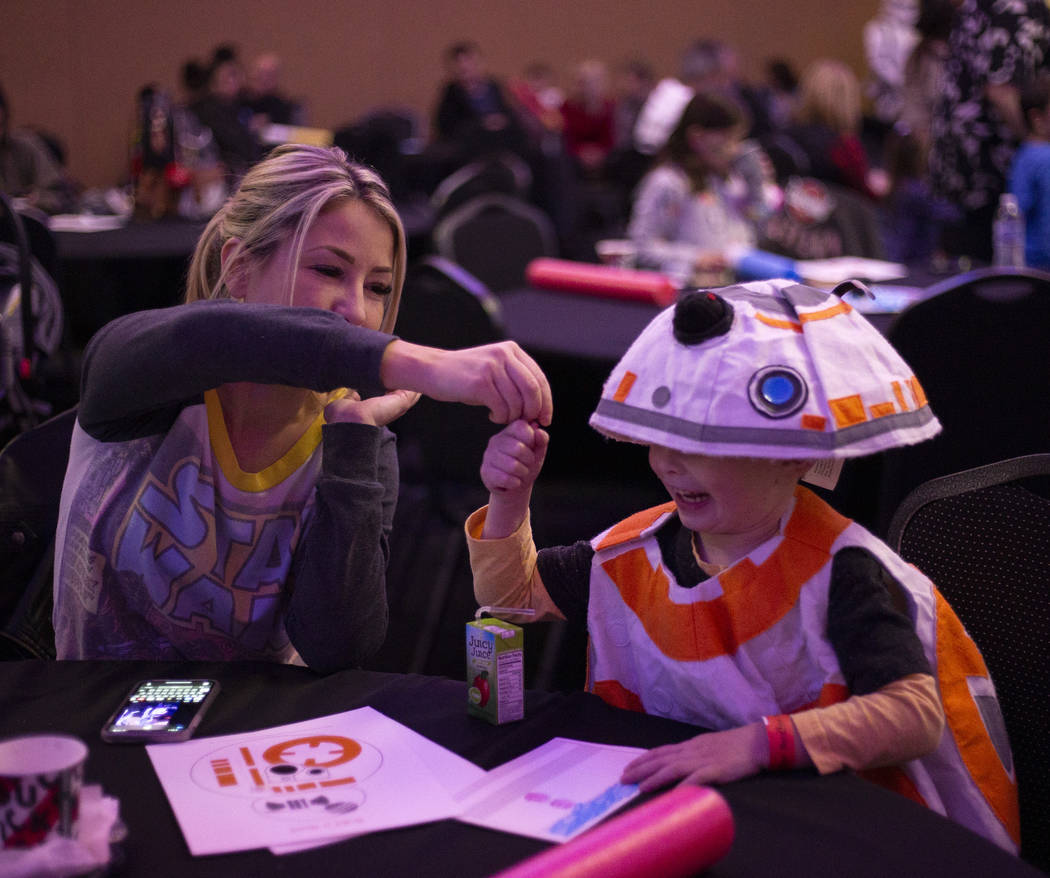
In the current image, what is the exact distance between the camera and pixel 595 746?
1101 mm

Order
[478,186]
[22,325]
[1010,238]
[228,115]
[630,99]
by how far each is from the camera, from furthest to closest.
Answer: [630,99]
[228,115]
[478,186]
[1010,238]
[22,325]

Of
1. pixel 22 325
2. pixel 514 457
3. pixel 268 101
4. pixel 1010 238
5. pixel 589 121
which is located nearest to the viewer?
pixel 514 457

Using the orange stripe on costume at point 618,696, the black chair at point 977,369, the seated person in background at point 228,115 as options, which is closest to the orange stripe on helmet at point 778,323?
the orange stripe on costume at point 618,696

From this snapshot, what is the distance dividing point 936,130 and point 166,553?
12.3ft

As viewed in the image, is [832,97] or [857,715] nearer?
[857,715]

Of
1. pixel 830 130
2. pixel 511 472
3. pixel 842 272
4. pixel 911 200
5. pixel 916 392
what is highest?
pixel 916 392

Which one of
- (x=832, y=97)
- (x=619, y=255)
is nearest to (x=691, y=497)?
(x=619, y=255)

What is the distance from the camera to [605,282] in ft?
12.2

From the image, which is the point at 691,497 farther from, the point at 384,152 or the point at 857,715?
the point at 384,152

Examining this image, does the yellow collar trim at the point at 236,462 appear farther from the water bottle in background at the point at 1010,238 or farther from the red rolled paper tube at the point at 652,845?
the water bottle in background at the point at 1010,238

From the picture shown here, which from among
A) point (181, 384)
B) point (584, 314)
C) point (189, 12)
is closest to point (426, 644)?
point (584, 314)

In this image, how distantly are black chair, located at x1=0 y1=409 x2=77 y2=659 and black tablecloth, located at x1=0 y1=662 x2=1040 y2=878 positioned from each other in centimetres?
27

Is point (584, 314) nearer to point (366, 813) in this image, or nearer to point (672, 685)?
point (672, 685)

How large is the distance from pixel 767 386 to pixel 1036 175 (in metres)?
3.06
